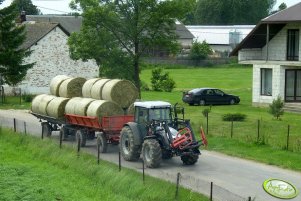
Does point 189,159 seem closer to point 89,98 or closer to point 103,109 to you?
point 103,109

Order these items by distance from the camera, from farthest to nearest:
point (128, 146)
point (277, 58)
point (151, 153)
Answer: point (277, 58)
point (128, 146)
point (151, 153)

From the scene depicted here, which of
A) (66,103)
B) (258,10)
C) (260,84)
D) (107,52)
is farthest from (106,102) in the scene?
(258,10)

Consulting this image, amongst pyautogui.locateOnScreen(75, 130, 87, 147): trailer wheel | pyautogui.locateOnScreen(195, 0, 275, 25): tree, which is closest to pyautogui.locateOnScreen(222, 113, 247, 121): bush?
pyautogui.locateOnScreen(75, 130, 87, 147): trailer wheel

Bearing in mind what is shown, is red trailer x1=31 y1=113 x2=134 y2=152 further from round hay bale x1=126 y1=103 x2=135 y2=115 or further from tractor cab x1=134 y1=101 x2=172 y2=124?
tractor cab x1=134 y1=101 x2=172 y2=124

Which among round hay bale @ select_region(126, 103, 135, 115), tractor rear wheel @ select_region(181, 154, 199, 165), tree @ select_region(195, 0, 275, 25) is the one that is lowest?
tractor rear wheel @ select_region(181, 154, 199, 165)

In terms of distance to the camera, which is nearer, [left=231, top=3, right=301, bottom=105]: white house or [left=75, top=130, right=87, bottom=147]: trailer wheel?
[left=75, top=130, right=87, bottom=147]: trailer wheel

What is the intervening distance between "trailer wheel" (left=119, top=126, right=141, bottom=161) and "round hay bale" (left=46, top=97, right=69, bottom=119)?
226 inches

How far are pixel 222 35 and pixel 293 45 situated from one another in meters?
71.8

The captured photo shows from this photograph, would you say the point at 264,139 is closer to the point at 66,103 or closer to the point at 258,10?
the point at 66,103

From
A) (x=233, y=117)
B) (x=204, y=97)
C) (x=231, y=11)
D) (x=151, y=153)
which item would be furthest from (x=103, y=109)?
(x=231, y=11)

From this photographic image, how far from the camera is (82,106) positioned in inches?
1123

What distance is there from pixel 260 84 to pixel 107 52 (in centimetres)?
1293

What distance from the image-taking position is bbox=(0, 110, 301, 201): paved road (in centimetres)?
1945

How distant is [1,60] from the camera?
1924 inches
